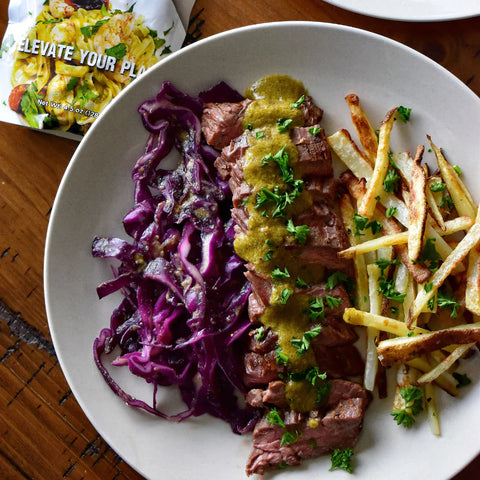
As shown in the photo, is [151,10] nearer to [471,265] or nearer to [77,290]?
[77,290]

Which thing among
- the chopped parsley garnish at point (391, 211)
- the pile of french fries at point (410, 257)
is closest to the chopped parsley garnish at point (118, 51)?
the pile of french fries at point (410, 257)

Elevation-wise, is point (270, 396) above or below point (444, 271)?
below

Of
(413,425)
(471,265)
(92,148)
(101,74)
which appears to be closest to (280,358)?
(413,425)

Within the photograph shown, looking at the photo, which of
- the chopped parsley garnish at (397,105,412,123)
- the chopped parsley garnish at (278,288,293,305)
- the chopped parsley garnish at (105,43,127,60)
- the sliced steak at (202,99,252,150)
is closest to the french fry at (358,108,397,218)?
the chopped parsley garnish at (397,105,412,123)

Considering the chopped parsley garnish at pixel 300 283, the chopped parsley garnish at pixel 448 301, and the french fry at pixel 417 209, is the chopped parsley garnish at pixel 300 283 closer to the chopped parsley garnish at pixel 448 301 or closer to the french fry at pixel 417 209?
the french fry at pixel 417 209

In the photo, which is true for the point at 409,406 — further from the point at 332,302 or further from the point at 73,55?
the point at 73,55

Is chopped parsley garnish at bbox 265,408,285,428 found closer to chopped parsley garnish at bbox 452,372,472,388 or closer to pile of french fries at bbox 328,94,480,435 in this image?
pile of french fries at bbox 328,94,480,435

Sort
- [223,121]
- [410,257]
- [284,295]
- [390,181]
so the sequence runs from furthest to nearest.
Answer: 1. [223,121]
2. [390,181]
3. [284,295]
4. [410,257]

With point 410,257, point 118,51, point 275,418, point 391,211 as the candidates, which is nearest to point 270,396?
point 275,418
